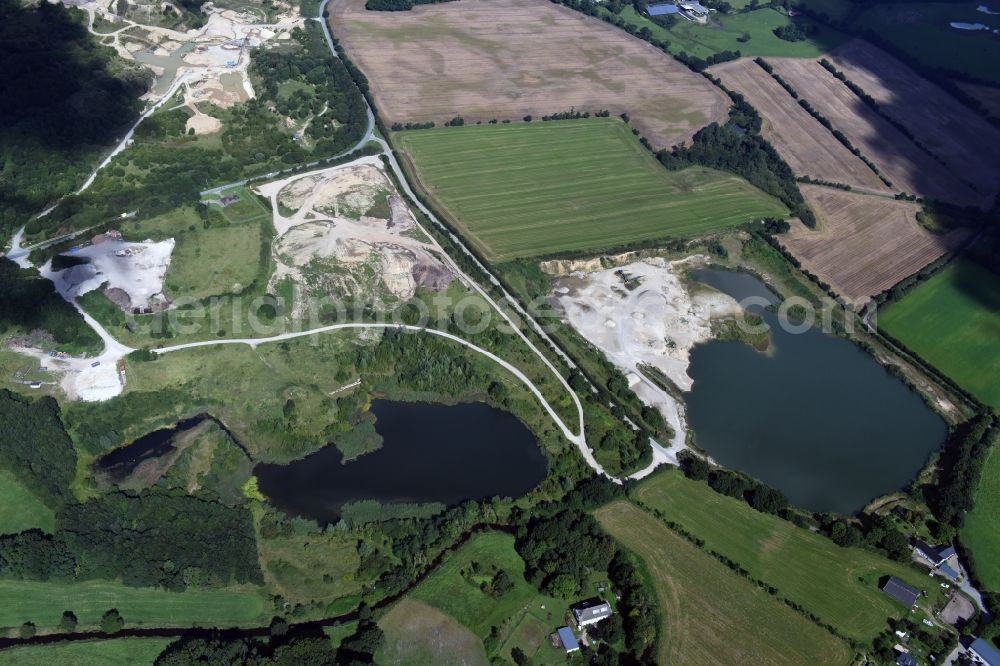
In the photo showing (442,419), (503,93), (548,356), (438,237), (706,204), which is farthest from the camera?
(503,93)

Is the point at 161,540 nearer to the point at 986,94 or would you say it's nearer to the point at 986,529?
the point at 986,529

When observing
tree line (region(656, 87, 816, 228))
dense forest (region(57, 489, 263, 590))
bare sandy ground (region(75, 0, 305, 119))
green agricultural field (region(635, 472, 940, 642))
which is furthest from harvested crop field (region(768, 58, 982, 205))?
dense forest (region(57, 489, 263, 590))

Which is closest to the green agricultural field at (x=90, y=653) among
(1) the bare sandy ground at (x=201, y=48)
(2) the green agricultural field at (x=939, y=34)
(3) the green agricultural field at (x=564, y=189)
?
(3) the green agricultural field at (x=564, y=189)

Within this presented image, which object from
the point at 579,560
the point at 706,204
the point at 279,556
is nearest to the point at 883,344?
the point at 706,204

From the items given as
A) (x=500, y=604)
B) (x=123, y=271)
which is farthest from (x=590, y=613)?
(x=123, y=271)

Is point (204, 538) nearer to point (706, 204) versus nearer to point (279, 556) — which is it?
point (279, 556)

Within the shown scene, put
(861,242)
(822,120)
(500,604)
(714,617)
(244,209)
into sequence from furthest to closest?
(822,120) → (861,242) → (244,209) → (714,617) → (500,604)
